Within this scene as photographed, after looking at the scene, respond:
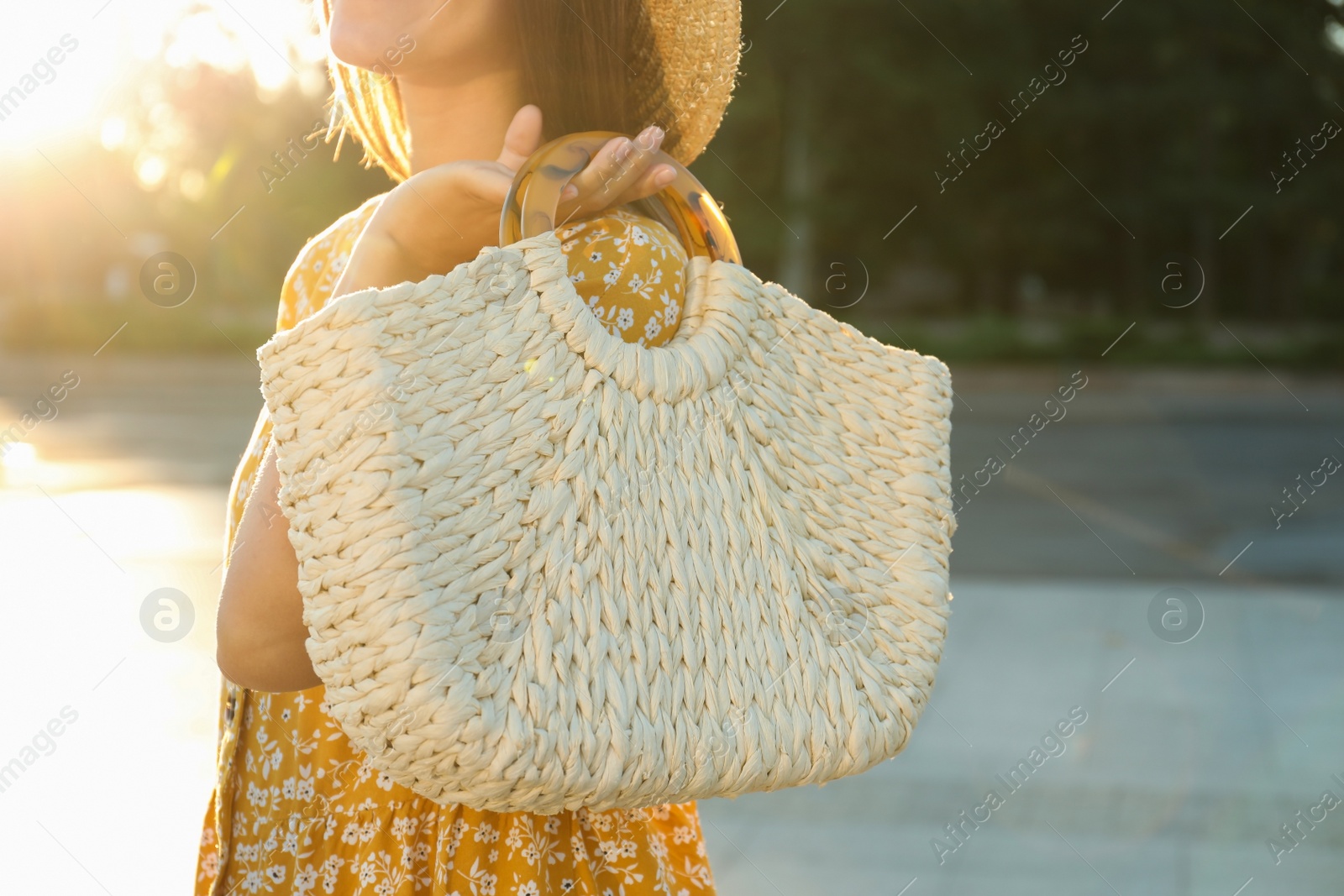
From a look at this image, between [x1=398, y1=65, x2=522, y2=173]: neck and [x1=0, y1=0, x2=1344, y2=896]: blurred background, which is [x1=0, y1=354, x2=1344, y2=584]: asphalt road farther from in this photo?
[x1=398, y1=65, x2=522, y2=173]: neck

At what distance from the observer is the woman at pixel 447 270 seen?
45.8 inches

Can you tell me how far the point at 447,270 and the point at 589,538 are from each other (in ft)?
1.14

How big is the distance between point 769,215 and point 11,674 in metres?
20.2

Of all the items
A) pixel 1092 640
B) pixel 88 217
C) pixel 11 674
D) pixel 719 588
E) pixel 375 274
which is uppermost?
pixel 88 217

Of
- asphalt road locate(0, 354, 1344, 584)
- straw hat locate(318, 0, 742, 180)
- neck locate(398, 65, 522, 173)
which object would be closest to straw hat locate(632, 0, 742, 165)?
straw hat locate(318, 0, 742, 180)

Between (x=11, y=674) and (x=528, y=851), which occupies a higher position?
(x=11, y=674)

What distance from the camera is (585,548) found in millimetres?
1043

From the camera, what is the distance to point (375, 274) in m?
1.16

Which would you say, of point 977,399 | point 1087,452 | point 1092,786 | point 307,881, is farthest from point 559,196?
point 977,399

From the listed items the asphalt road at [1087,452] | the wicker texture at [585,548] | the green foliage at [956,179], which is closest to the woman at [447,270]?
the wicker texture at [585,548]

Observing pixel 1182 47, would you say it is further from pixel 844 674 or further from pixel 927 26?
pixel 844 674

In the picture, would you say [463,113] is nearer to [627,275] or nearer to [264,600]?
[627,275]

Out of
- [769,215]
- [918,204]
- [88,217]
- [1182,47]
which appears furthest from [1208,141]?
[88,217]

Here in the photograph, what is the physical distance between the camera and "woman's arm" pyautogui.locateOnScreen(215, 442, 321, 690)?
108 cm
